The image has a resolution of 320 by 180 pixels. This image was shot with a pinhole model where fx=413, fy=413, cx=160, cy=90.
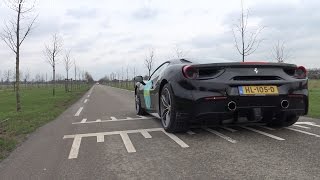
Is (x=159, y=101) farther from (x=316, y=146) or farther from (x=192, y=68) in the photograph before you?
(x=316, y=146)

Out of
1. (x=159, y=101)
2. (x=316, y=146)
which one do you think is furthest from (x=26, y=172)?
(x=316, y=146)

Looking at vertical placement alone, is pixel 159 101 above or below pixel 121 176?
above

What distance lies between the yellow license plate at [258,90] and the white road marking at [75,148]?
2596mm

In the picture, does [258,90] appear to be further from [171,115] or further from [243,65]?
[171,115]

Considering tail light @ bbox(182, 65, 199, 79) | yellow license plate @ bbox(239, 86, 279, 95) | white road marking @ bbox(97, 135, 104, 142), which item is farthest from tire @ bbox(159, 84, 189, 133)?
white road marking @ bbox(97, 135, 104, 142)

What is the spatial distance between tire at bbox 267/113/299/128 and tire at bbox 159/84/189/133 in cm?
152

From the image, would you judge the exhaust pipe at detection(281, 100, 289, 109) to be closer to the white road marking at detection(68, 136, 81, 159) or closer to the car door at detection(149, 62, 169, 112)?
the car door at detection(149, 62, 169, 112)

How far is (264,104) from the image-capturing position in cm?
627

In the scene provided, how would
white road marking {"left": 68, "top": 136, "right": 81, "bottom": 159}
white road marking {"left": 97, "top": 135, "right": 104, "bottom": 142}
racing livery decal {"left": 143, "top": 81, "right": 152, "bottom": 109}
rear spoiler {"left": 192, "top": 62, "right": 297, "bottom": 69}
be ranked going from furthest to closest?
racing livery decal {"left": 143, "top": 81, "right": 152, "bottom": 109}
white road marking {"left": 97, "top": 135, "right": 104, "bottom": 142}
rear spoiler {"left": 192, "top": 62, "right": 297, "bottom": 69}
white road marking {"left": 68, "top": 136, "right": 81, "bottom": 159}

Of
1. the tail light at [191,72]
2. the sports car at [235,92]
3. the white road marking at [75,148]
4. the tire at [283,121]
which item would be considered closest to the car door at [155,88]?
the sports car at [235,92]

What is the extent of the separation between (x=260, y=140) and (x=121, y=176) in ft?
8.28

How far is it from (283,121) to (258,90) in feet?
4.20

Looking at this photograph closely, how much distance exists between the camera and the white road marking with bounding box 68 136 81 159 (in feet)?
19.3

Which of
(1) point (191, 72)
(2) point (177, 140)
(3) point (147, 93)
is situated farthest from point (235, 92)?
(3) point (147, 93)
